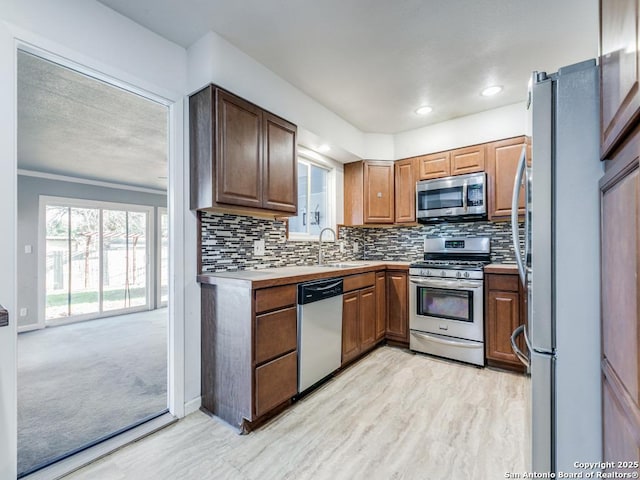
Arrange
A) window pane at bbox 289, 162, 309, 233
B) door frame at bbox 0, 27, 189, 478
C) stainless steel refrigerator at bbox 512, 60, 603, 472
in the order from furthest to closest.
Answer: window pane at bbox 289, 162, 309, 233
door frame at bbox 0, 27, 189, 478
stainless steel refrigerator at bbox 512, 60, 603, 472

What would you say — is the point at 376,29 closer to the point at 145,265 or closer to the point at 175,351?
the point at 175,351

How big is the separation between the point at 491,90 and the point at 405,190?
1291 millimetres

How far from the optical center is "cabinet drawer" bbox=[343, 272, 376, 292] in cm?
276

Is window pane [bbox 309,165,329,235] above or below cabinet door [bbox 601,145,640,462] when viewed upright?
above

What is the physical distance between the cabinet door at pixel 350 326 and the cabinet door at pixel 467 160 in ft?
5.85

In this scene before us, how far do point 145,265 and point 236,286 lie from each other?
4987mm

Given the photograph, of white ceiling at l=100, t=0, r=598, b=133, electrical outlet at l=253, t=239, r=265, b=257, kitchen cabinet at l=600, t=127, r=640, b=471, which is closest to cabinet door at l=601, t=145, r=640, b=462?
kitchen cabinet at l=600, t=127, r=640, b=471

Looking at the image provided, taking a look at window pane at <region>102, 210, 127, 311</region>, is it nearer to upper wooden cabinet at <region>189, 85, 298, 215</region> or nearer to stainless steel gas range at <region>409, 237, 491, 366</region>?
upper wooden cabinet at <region>189, 85, 298, 215</region>

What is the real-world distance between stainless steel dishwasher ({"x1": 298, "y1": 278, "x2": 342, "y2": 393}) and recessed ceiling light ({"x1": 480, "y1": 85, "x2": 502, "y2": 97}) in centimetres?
217

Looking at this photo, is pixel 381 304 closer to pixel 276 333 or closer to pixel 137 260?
pixel 276 333

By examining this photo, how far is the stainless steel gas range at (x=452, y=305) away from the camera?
2.84m

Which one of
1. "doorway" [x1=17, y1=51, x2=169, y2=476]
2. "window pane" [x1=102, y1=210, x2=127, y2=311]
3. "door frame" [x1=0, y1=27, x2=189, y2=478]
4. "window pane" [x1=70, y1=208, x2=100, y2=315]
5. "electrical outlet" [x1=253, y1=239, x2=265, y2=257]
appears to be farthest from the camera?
"window pane" [x1=102, y1=210, x2=127, y2=311]

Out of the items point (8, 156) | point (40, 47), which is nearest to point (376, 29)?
point (40, 47)

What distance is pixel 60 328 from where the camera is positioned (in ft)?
15.2
